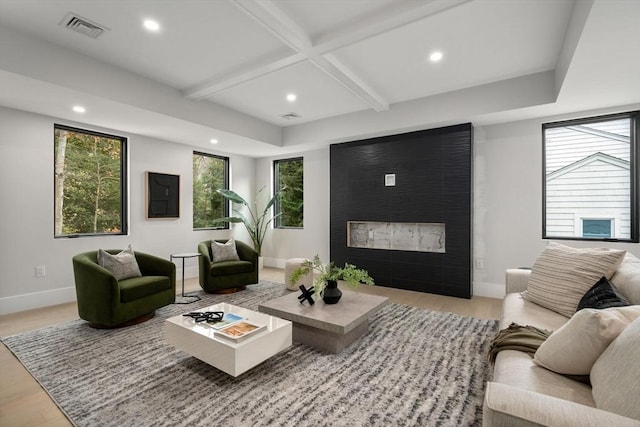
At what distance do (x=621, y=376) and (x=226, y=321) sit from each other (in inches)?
88.3

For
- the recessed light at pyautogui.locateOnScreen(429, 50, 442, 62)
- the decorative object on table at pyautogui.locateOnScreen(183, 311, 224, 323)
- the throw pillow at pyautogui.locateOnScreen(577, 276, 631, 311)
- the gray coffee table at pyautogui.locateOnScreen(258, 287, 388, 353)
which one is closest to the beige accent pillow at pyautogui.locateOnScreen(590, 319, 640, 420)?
the throw pillow at pyautogui.locateOnScreen(577, 276, 631, 311)

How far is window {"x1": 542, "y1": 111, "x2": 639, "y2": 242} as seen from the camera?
366cm

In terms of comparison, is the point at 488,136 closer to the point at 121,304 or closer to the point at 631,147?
the point at 631,147

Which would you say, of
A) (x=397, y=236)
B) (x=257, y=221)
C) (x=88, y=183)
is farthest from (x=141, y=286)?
(x=397, y=236)

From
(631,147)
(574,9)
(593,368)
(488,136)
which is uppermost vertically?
(574,9)

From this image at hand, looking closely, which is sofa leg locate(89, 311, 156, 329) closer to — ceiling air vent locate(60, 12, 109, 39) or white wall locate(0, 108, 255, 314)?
white wall locate(0, 108, 255, 314)

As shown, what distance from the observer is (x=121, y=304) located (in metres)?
3.06

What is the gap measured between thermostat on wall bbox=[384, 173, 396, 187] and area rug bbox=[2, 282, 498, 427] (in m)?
2.44

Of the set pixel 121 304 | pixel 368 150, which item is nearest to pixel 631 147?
pixel 368 150

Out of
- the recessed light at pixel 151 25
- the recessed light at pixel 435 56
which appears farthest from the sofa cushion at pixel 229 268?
the recessed light at pixel 435 56

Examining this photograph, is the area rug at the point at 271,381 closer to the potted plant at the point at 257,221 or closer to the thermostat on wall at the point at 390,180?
the thermostat on wall at the point at 390,180

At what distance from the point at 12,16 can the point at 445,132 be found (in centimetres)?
474

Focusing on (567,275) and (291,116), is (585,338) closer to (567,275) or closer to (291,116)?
(567,275)

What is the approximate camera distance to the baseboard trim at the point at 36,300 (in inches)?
143
